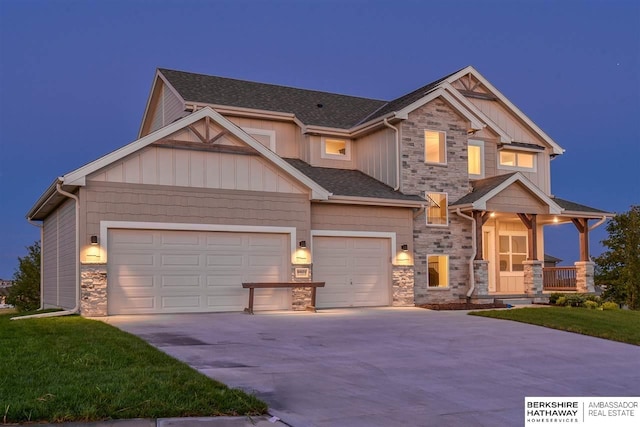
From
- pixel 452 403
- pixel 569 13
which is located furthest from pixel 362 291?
pixel 569 13

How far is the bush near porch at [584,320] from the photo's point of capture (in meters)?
14.9

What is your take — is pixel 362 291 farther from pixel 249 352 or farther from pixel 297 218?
pixel 249 352

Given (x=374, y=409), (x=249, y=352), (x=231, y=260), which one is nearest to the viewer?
(x=374, y=409)

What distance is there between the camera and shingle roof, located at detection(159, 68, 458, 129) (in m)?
23.4

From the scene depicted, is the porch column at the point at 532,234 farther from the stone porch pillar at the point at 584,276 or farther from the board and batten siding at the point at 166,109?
the board and batten siding at the point at 166,109

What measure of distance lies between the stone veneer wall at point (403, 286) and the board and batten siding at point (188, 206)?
3552 mm

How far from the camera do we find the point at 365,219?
20.7 metres

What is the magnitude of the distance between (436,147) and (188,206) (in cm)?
913

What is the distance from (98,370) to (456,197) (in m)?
16.2

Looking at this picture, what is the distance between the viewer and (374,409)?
25.5 ft

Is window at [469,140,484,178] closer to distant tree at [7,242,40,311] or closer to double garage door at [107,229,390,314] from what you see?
double garage door at [107,229,390,314]

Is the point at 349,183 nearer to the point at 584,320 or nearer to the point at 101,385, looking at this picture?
the point at 584,320

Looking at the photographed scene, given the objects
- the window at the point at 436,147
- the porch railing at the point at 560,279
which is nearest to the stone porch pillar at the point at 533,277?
the porch railing at the point at 560,279

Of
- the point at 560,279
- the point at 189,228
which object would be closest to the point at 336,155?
the point at 189,228
